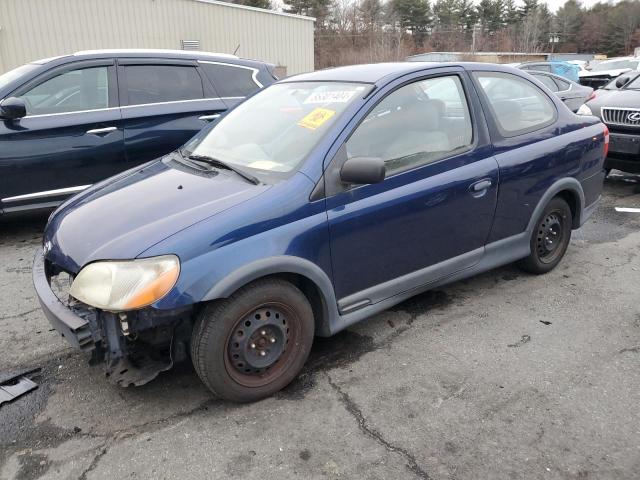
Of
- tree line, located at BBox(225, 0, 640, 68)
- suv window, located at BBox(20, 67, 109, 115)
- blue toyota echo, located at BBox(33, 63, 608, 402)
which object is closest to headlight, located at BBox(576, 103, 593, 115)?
blue toyota echo, located at BBox(33, 63, 608, 402)

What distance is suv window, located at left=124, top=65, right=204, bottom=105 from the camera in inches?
215

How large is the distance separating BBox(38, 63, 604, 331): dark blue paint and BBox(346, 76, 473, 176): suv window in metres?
0.07

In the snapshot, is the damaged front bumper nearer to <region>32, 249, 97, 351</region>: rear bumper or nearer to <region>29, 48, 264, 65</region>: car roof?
<region>32, 249, 97, 351</region>: rear bumper

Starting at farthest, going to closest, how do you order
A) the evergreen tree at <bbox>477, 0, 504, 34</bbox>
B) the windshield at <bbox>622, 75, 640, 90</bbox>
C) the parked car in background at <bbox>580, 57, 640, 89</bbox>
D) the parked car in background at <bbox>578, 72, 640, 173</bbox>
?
the evergreen tree at <bbox>477, 0, 504, 34</bbox> < the parked car in background at <bbox>580, 57, 640, 89</bbox> < the windshield at <bbox>622, 75, 640, 90</bbox> < the parked car in background at <bbox>578, 72, 640, 173</bbox>

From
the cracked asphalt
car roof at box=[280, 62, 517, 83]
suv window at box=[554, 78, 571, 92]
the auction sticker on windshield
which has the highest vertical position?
car roof at box=[280, 62, 517, 83]

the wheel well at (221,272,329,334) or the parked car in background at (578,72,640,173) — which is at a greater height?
the parked car in background at (578,72,640,173)

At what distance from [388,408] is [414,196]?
120 cm

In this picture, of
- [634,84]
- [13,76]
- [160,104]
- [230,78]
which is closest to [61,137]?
[13,76]

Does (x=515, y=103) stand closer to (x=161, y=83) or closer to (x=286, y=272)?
(x=286, y=272)

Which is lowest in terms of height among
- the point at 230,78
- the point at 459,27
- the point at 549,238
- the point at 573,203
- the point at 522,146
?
the point at 549,238

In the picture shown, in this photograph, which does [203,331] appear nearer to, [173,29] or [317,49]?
[173,29]

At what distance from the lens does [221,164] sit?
123 inches

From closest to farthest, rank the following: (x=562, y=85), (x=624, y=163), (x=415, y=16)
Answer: (x=624, y=163) → (x=562, y=85) → (x=415, y=16)

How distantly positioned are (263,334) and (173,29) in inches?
727
